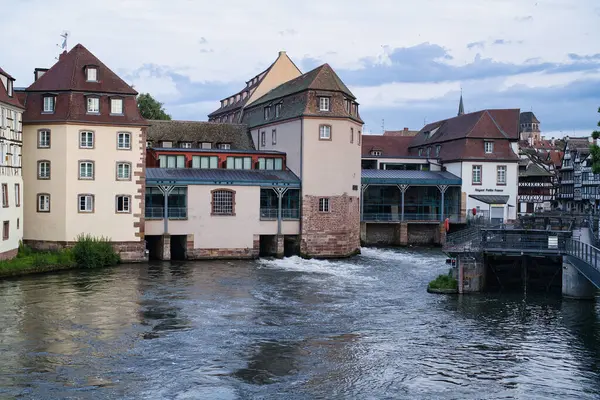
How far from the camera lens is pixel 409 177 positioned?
61.7 m

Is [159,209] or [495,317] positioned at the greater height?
[159,209]

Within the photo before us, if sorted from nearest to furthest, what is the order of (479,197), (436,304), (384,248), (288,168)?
(436,304) → (288,168) → (384,248) → (479,197)

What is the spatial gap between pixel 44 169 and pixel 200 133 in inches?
723

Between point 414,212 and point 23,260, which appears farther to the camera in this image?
point 414,212

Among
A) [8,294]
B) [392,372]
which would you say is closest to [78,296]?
[8,294]

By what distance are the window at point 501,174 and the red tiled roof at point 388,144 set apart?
15175 mm

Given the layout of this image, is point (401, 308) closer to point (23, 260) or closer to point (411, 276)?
point (411, 276)

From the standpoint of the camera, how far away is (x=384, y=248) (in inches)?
2276

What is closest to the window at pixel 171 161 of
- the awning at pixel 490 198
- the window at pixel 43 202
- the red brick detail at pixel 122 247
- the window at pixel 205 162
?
the window at pixel 205 162

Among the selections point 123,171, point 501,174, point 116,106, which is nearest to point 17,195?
point 123,171

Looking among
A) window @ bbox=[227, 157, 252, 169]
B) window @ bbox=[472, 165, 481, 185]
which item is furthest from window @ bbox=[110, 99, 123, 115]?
window @ bbox=[472, 165, 481, 185]

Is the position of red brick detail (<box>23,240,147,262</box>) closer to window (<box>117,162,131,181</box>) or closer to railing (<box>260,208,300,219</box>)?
window (<box>117,162,131,181</box>)

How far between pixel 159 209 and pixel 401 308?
21.2 metres

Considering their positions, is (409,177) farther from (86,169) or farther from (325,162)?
(86,169)
